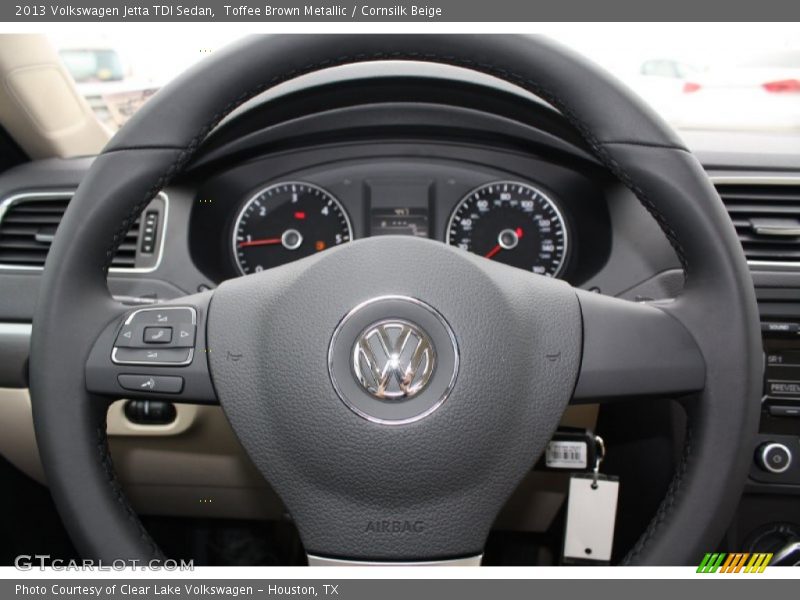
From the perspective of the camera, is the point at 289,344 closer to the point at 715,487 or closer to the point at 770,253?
the point at 715,487

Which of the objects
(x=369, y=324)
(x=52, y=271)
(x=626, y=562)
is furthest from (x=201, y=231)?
(x=626, y=562)

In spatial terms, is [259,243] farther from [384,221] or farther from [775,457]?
[775,457]

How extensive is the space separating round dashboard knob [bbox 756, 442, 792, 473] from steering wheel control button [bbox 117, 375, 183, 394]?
42.9 inches

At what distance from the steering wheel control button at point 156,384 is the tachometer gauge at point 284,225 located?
72 cm

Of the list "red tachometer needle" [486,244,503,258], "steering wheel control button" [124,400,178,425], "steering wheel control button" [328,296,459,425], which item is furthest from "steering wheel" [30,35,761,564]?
"red tachometer needle" [486,244,503,258]

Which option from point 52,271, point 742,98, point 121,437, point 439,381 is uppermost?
point 742,98

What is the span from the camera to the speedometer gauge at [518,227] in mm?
1610

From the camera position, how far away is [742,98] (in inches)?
72.6

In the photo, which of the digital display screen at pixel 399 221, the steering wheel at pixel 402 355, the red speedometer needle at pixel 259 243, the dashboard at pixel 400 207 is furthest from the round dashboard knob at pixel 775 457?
the red speedometer needle at pixel 259 243

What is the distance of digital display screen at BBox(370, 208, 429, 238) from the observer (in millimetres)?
1668

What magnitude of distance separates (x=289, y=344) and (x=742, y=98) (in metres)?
1.44

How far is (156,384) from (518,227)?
917mm

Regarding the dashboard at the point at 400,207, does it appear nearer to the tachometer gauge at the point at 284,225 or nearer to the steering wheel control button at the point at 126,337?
the tachometer gauge at the point at 284,225

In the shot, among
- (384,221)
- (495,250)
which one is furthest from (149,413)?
(495,250)
